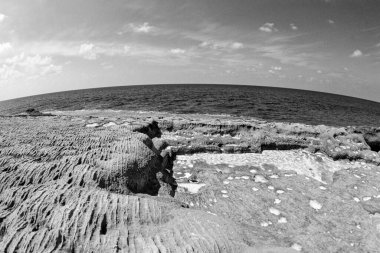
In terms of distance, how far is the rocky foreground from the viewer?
4.34 meters

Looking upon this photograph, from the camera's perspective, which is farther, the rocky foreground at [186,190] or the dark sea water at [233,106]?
the dark sea water at [233,106]

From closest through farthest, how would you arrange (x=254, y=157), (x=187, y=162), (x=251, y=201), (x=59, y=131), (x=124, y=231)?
(x=124, y=231)
(x=251, y=201)
(x=59, y=131)
(x=187, y=162)
(x=254, y=157)

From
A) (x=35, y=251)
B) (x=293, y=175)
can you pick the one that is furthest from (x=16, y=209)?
(x=293, y=175)

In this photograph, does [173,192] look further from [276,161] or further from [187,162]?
[276,161]

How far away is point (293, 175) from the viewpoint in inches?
380

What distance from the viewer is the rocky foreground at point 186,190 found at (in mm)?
4344

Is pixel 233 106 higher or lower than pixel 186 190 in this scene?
higher

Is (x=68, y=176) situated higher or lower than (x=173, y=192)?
higher

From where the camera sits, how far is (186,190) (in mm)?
8461

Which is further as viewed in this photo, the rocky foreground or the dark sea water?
the dark sea water

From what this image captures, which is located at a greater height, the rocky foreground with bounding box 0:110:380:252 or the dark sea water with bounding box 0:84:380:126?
the dark sea water with bounding box 0:84:380:126

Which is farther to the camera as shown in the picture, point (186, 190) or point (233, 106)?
point (233, 106)

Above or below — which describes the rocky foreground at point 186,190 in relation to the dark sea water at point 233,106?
below

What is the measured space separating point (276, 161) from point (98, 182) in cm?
808
